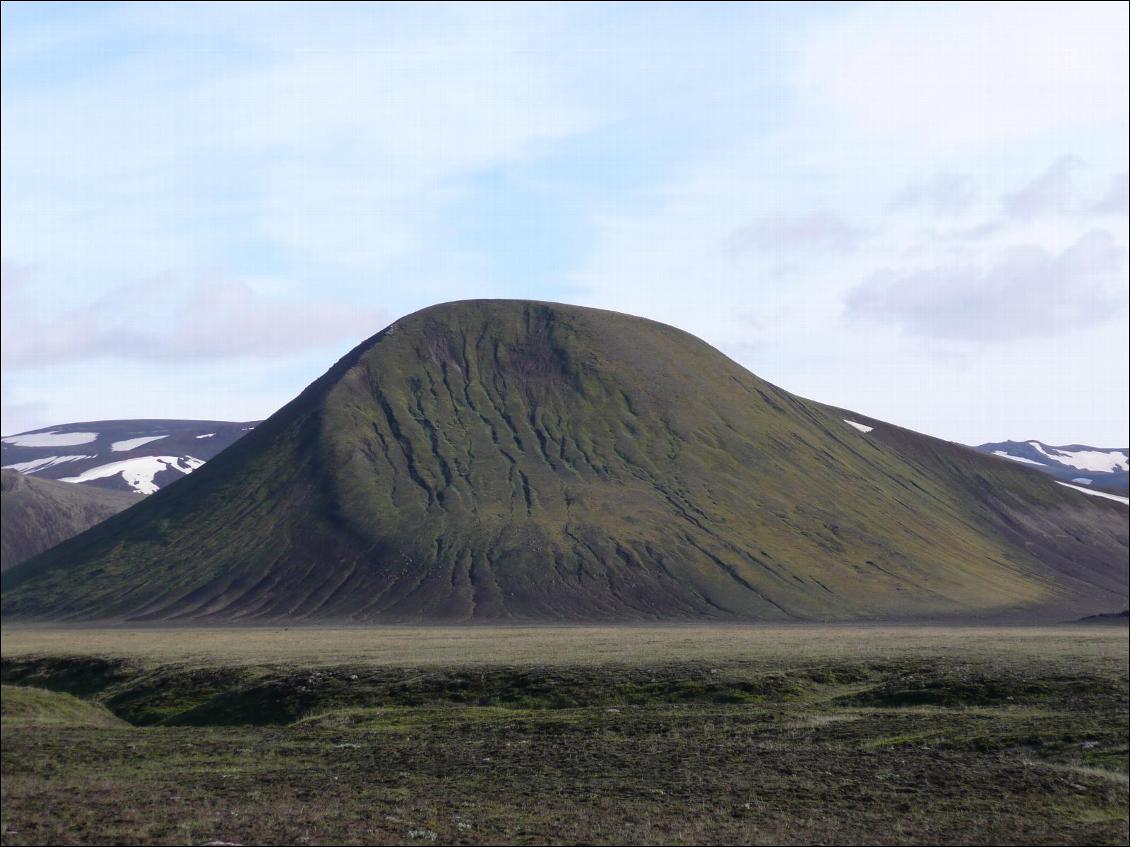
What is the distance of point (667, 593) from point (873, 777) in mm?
160118

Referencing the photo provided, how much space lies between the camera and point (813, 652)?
84250mm

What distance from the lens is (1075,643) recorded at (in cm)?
9869

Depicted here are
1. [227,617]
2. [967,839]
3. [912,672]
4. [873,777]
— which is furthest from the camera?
[227,617]

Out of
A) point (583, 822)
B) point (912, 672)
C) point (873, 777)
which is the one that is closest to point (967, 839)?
point (873, 777)

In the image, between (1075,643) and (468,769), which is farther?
(1075,643)

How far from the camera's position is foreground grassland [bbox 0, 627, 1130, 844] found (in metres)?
34.5

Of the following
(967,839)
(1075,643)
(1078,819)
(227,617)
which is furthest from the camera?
(227,617)

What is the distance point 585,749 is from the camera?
47.8 m

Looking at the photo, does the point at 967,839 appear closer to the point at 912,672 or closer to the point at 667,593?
the point at 912,672

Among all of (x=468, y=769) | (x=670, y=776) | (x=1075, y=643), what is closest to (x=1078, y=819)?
(x=670, y=776)

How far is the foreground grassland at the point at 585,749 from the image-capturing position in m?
34.5

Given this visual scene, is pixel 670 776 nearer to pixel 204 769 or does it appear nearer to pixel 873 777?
pixel 873 777

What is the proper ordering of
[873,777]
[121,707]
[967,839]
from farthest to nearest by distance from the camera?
[121,707] < [873,777] < [967,839]

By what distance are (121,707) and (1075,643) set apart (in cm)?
7207
